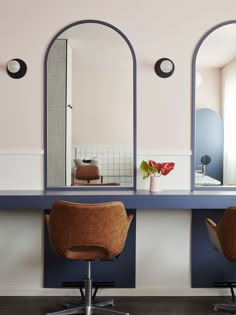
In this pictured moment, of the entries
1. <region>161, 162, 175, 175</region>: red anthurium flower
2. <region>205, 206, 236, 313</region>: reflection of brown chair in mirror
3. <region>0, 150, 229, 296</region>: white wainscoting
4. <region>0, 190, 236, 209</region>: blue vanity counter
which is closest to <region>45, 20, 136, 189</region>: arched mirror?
<region>0, 150, 229, 296</region>: white wainscoting

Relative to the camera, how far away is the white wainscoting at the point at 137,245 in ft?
11.3

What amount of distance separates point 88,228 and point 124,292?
114 cm

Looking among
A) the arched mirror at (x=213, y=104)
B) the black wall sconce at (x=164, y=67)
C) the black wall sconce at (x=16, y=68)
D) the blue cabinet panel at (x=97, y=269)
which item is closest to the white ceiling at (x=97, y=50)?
the black wall sconce at (x=164, y=67)

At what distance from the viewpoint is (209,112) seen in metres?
3.53

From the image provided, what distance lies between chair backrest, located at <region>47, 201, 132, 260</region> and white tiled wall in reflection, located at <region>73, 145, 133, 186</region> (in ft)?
2.72

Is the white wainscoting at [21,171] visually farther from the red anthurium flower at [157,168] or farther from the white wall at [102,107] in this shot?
the red anthurium flower at [157,168]

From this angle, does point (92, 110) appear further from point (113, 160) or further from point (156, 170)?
point (156, 170)

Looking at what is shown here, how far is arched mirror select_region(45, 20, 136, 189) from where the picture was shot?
11.4ft

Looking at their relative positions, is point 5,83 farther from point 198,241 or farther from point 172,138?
point 198,241

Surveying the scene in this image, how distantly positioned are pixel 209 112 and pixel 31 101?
154cm

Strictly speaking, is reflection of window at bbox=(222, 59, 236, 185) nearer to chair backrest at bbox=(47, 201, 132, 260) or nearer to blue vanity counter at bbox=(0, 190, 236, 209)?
blue vanity counter at bbox=(0, 190, 236, 209)

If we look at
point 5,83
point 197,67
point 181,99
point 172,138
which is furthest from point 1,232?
point 197,67

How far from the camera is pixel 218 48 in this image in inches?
138

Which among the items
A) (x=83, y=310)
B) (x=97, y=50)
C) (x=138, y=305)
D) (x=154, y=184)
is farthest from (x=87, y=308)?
(x=97, y=50)
